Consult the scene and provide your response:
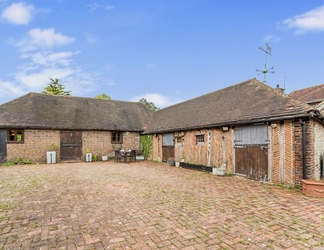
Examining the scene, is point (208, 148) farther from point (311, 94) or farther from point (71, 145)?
point (311, 94)

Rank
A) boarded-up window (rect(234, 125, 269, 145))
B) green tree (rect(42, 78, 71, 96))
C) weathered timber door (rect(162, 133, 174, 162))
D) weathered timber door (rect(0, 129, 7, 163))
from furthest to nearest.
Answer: green tree (rect(42, 78, 71, 96)) → weathered timber door (rect(162, 133, 174, 162)) → weathered timber door (rect(0, 129, 7, 163)) → boarded-up window (rect(234, 125, 269, 145))

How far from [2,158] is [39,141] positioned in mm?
2654

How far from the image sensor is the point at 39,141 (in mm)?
15477

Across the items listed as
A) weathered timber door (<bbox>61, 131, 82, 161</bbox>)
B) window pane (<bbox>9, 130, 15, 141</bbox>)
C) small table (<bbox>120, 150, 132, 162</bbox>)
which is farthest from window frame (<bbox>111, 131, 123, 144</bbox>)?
window pane (<bbox>9, 130, 15, 141</bbox>)

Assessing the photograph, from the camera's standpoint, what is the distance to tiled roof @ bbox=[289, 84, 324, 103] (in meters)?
19.5

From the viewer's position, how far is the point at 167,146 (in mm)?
15430

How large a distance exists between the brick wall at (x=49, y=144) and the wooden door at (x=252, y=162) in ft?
38.6

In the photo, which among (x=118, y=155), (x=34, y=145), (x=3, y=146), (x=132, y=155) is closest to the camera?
(x=3, y=146)

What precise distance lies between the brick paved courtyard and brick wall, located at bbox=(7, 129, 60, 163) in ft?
31.5

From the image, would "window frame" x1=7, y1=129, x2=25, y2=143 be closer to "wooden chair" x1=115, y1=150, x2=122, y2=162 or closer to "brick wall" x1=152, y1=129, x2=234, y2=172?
"wooden chair" x1=115, y1=150, x2=122, y2=162

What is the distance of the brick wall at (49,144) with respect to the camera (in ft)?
48.8

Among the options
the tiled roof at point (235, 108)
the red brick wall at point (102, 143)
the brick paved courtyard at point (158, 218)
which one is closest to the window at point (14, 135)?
the red brick wall at point (102, 143)

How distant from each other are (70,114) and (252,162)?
15.8 meters

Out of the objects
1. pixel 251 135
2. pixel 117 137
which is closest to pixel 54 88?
pixel 117 137
